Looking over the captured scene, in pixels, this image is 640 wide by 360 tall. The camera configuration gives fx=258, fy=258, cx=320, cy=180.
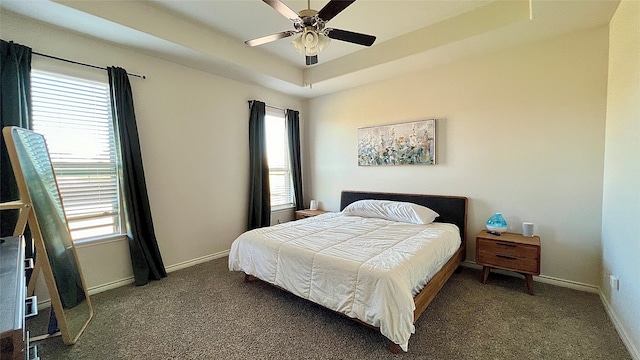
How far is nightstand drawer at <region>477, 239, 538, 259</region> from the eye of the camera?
102 inches

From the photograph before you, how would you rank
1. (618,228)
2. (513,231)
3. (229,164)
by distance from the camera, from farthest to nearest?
(229,164)
(513,231)
(618,228)

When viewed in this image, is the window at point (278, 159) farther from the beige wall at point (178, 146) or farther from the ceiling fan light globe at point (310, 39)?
the ceiling fan light globe at point (310, 39)

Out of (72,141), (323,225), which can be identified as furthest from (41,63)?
(323,225)

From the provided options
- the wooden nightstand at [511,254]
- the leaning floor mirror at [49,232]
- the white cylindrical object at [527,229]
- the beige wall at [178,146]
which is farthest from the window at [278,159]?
the white cylindrical object at [527,229]

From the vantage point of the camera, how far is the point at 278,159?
474 cm

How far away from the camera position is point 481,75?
3213mm

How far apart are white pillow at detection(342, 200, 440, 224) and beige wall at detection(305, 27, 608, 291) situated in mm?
452

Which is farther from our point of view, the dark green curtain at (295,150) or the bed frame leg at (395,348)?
the dark green curtain at (295,150)

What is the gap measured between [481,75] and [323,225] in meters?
2.72

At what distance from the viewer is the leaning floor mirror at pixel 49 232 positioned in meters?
1.81

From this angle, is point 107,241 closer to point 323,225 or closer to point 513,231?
point 323,225

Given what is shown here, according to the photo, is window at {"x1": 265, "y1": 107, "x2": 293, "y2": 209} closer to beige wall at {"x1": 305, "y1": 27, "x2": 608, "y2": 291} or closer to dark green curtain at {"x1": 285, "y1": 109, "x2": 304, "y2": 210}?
dark green curtain at {"x1": 285, "y1": 109, "x2": 304, "y2": 210}

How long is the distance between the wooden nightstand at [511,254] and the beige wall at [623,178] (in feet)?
1.74

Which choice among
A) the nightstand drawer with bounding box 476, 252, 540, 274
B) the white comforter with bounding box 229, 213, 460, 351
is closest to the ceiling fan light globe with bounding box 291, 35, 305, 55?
the white comforter with bounding box 229, 213, 460, 351
